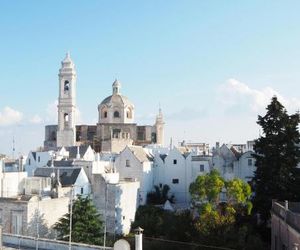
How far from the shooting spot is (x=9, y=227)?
30891 mm

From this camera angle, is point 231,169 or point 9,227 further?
point 231,169

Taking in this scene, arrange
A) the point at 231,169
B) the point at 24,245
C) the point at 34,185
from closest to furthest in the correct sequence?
the point at 24,245
the point at 34,185
the point at 231,169

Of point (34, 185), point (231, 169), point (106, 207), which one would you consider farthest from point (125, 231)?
point (231, 169)

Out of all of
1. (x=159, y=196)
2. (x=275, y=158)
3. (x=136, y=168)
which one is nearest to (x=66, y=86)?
(x=136, y=168)

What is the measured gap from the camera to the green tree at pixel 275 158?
109ft

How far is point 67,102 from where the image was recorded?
74938 mm

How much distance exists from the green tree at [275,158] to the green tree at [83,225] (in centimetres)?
1107

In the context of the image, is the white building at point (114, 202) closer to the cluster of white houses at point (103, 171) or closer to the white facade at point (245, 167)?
the cluster of white houses at point (103, 171)

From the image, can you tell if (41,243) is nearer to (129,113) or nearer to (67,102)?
(67,102)

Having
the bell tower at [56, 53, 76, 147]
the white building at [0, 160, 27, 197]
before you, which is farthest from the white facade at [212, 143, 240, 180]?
the bell tower at [56, 53, 76, 147]

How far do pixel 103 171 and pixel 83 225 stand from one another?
13.9m

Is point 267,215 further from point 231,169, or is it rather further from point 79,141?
point 79,141

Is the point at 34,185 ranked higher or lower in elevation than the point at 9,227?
higher

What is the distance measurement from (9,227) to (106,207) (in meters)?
10.2
